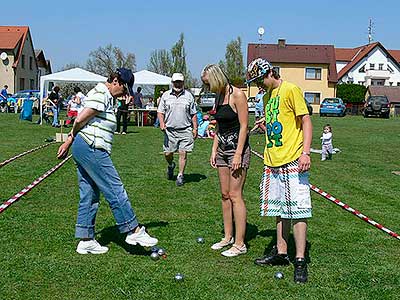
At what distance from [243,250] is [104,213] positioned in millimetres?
2463

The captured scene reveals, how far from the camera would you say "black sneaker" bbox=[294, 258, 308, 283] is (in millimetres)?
5258

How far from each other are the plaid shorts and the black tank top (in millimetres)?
686

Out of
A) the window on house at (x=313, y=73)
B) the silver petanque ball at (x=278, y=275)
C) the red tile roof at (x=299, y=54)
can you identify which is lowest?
the silver petanque ball at (x=278, y=275)

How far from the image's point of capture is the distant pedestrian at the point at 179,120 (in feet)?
33.6

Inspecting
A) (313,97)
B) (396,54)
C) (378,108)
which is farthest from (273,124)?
(396,54)

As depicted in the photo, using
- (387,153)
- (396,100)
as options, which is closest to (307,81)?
(396,100)

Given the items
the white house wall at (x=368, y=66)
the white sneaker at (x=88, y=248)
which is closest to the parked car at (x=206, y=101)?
the white house wall at (x=368, y=66)

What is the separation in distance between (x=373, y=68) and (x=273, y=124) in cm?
7908

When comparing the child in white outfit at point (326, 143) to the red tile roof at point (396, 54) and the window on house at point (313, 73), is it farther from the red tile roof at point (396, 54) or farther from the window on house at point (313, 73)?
the red tile roof at point (396, 54)

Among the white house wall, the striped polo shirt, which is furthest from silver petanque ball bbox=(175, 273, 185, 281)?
the white house wall

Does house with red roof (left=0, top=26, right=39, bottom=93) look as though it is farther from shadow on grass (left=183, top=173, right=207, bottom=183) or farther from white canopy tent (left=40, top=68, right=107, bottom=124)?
shadow on grass (left=183, top=173, right=207, bottom=183)

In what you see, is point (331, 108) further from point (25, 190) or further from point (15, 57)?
point (25, 190)

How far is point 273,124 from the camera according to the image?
18.0 feet

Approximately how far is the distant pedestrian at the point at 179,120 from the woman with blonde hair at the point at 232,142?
4.04m
